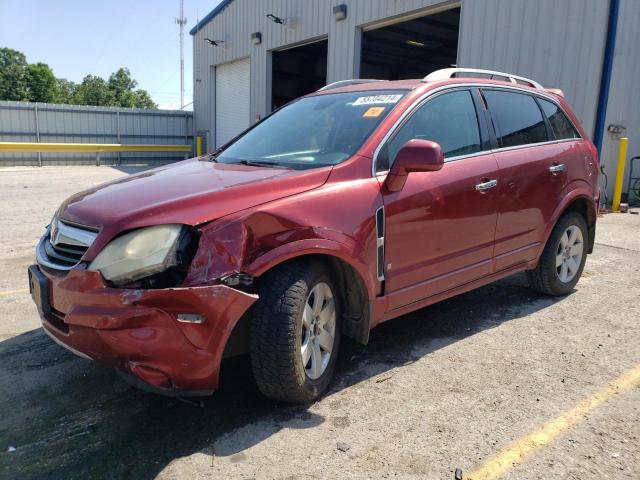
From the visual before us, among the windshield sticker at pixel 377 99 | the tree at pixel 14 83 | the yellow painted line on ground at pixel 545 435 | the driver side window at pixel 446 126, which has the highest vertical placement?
the tree at pixel 14 83

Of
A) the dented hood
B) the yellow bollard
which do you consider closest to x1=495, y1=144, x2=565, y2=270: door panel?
the dented hood

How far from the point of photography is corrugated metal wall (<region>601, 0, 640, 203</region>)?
9.52 m

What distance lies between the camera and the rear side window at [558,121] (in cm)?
471

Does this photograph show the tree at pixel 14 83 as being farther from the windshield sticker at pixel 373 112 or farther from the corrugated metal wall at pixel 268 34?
the windshield sticker at pixel 373 112

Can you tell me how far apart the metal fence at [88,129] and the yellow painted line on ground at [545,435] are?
22957 mm

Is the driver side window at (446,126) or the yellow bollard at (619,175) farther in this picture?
the yellow bollard at (619,175)

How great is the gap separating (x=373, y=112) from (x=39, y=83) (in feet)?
230

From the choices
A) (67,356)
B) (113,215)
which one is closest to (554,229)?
(113,215)

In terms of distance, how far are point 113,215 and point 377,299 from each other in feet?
4.97

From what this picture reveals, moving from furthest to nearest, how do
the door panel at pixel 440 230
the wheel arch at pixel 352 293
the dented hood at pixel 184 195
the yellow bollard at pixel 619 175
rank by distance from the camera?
the yellow bollard at pixel 619 175 < the door panel at pixel 440 230 < the wheel arch at pixel 352 293 < the dented hood at pixel 184 195

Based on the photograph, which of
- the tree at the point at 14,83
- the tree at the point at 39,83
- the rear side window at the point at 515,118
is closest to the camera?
the rear side window at the point at 515,118

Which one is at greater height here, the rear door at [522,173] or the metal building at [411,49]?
the metal building at [411,49]

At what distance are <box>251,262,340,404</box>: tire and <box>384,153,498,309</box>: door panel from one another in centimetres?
53

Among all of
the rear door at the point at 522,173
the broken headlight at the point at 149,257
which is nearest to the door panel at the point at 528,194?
the rear door at the point at 522,173
